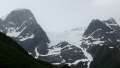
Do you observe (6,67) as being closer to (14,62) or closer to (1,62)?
(1,62)

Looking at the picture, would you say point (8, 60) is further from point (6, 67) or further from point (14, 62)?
point (6, 67)

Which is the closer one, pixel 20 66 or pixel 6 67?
pixel 6 67

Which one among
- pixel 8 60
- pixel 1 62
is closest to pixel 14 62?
pixel 8 60

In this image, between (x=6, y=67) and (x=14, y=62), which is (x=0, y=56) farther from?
(x=6, y=67)

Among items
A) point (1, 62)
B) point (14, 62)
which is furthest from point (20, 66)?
point (1, 62)

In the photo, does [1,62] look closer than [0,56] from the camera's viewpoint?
Yes

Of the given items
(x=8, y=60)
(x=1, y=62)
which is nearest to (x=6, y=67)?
(x=1, y=62)
